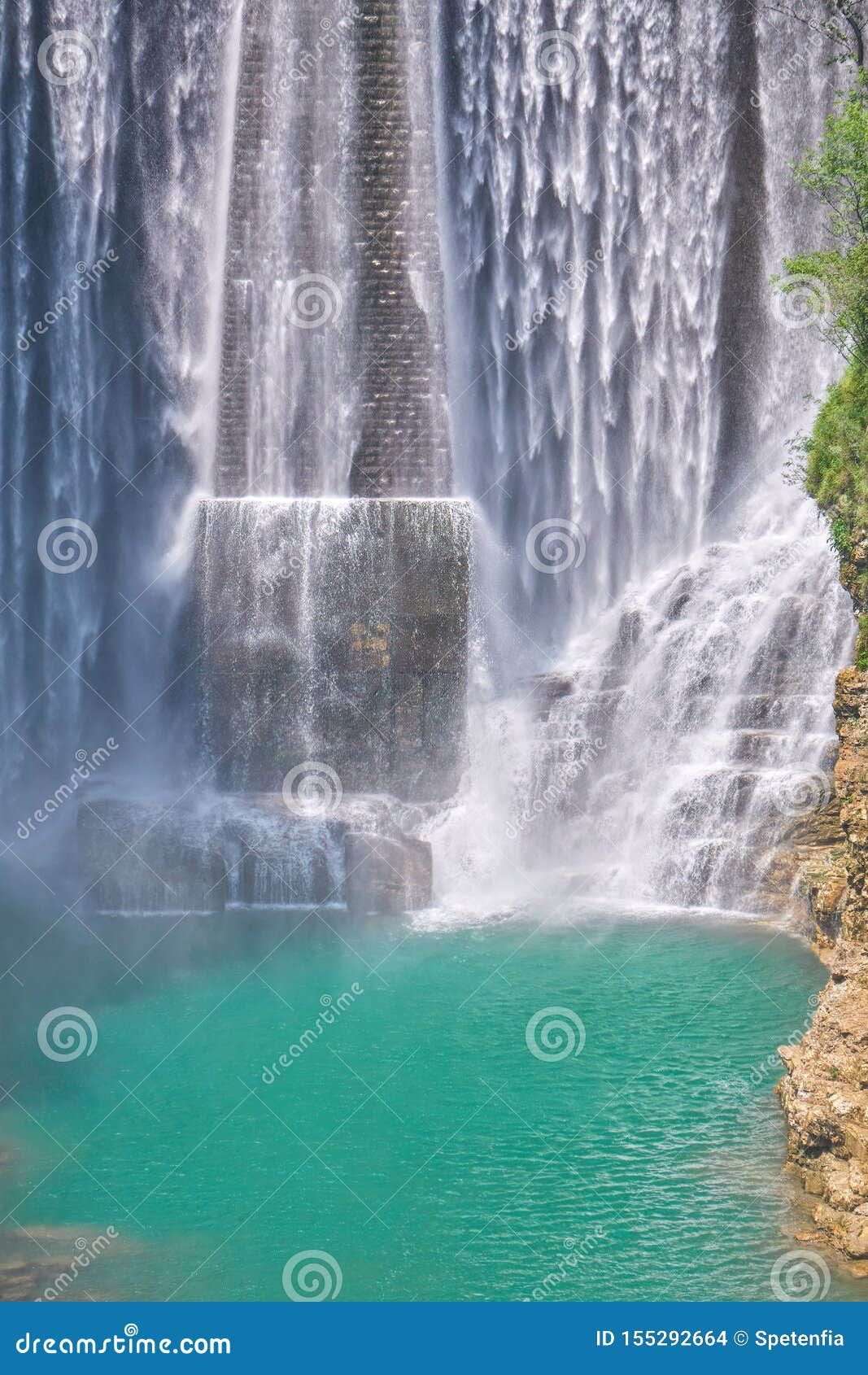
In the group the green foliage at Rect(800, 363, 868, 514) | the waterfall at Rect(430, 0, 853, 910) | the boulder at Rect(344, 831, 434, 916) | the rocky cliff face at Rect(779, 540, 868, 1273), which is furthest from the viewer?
the waterfall at Rect(430, 0, 853, 910)

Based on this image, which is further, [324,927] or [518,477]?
[518,477]

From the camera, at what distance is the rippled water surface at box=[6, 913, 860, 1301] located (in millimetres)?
10328

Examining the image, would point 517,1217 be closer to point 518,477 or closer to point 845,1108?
point 845,1108

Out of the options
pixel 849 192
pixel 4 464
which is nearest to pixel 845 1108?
pixel 849 192

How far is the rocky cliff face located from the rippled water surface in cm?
35

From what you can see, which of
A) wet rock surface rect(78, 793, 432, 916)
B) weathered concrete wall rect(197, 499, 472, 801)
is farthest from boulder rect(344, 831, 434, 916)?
weathered concrete wall rect(197, 499, 472, 801)

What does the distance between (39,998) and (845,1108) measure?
386 inches

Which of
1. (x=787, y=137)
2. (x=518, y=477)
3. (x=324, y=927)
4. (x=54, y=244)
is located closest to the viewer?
(x=324, y=927)

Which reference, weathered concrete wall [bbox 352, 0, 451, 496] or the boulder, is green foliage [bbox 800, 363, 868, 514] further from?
weathered concrete wall [bbox 352, 0, 451, 496]

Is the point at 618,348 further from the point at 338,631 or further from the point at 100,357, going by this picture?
the point at 338,631

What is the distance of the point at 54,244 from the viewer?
25.0 m

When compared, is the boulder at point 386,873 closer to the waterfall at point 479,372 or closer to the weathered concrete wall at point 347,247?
the waterfall at point 479,372

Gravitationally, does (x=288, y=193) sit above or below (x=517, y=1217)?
above

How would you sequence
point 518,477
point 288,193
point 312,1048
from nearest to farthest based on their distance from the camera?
point 312,1048, point 288,193, point 518,477
